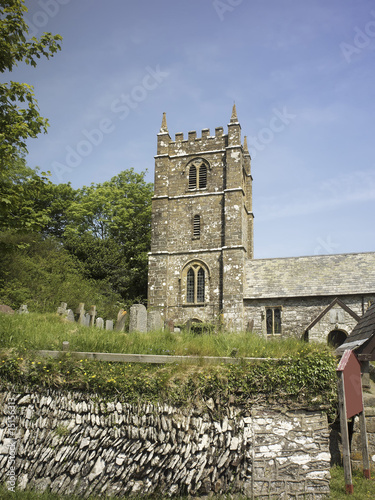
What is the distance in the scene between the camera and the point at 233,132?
30609mm

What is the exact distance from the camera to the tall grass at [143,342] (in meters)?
8.69

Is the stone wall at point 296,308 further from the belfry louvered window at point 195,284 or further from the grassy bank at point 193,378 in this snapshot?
the grassy bank at point 193,378

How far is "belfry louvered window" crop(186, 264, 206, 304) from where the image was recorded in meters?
28.9

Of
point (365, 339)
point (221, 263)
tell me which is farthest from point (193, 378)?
point (221, 263)

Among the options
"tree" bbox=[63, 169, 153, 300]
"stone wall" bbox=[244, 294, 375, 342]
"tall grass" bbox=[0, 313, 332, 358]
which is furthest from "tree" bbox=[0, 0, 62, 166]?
"tree" bbox=[63, 169, 153, 300]

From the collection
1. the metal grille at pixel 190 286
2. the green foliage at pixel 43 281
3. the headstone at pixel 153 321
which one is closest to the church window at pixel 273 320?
the metal grille at pixel 190 286

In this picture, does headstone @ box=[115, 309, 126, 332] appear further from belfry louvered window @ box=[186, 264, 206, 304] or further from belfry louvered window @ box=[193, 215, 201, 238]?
belfry louvered window @ box=[193, 215, 201, 238]

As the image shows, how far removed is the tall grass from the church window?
1739cm

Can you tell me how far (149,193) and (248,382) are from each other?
3368 centimetres

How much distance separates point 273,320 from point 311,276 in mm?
3636

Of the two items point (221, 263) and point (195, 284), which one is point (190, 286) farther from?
point (221, 263)

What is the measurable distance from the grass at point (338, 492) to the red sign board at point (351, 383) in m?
1.09

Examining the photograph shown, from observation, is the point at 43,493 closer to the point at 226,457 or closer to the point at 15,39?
the point at 226,457

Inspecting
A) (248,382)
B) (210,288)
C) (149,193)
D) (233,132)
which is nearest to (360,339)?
(248,382)
